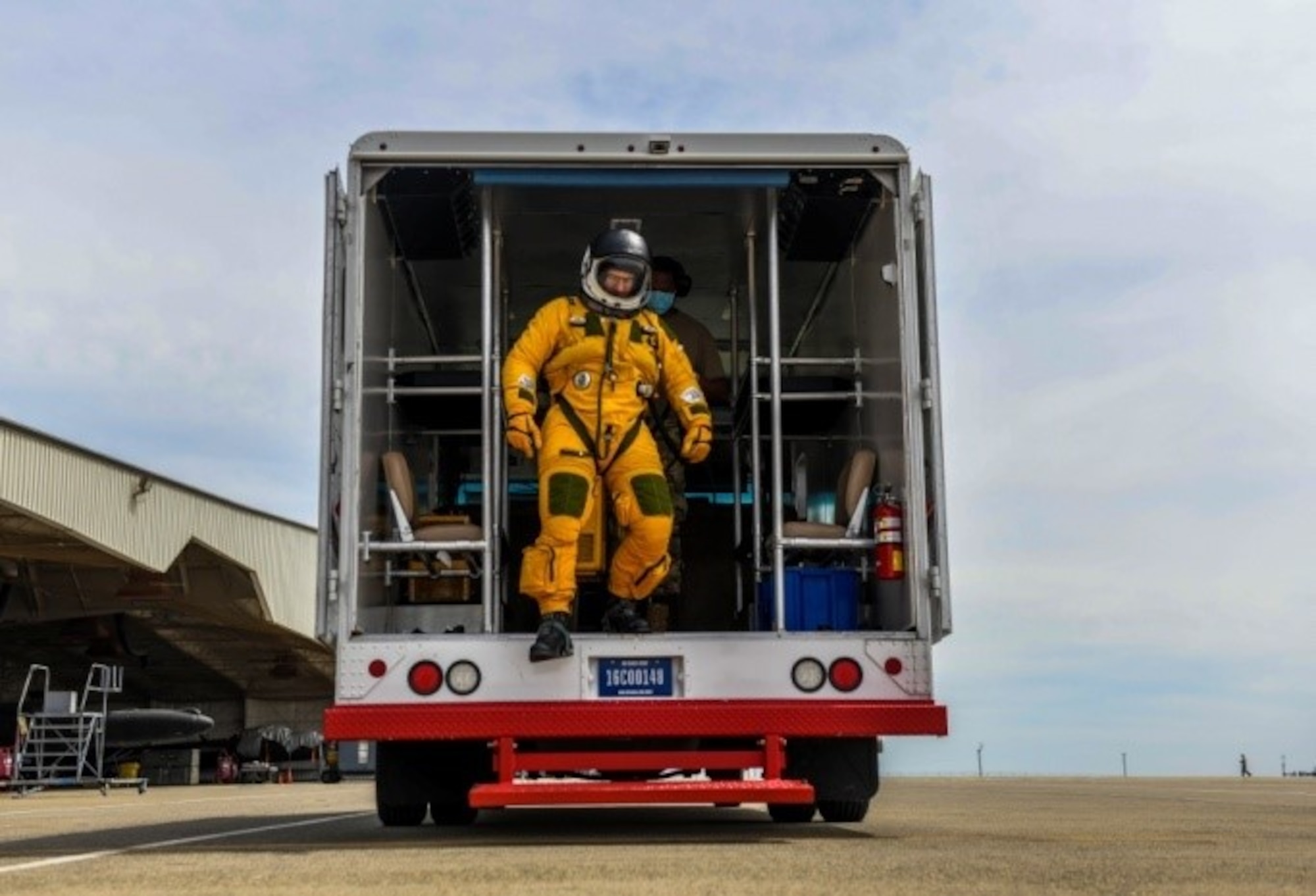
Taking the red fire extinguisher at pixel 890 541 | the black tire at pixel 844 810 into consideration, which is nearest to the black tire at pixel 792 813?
the black tire at pixel 844 810

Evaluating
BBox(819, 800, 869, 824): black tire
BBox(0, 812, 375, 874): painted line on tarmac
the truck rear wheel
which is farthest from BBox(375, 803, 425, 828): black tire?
BBox(819, 800, 869, 824): black tire

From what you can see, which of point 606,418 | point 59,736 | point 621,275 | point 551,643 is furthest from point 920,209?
point 59,736

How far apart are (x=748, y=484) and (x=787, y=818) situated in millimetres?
1860

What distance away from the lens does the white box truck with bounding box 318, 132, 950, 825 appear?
7082 millimetres

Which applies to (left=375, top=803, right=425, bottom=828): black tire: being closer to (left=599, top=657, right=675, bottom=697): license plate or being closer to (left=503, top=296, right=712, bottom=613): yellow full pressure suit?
(left=503, top=296, right=712, bottom=613): yellow full pressure suit

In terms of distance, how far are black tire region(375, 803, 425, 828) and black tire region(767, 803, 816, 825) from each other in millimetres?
1951

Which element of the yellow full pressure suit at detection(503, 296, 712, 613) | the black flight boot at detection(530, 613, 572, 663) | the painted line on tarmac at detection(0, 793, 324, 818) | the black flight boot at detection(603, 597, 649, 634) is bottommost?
the painted line on tarmac at detection(0, 793, 324, 818)

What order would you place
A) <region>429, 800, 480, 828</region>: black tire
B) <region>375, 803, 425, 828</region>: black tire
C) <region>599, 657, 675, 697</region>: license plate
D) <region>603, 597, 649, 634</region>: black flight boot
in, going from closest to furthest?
1. <region>599, 657, 675, 697</region>: license plate
2. <region>603, 597, 649, 634</region>: black flight boot
3. <region>375, 803, 425, 828</region>: black tire
4. <region>429, 800, 480, 828</region>: black tire

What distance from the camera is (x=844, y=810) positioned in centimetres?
819

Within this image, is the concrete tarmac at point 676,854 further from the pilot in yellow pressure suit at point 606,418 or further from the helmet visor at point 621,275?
the helmet visor at point 621,275

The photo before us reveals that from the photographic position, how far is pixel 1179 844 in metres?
7.17

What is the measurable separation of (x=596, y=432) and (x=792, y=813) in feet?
8.63

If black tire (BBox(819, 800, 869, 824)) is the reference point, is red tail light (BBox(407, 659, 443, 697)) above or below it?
above

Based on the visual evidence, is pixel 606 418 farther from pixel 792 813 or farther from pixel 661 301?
pixel 792 813
